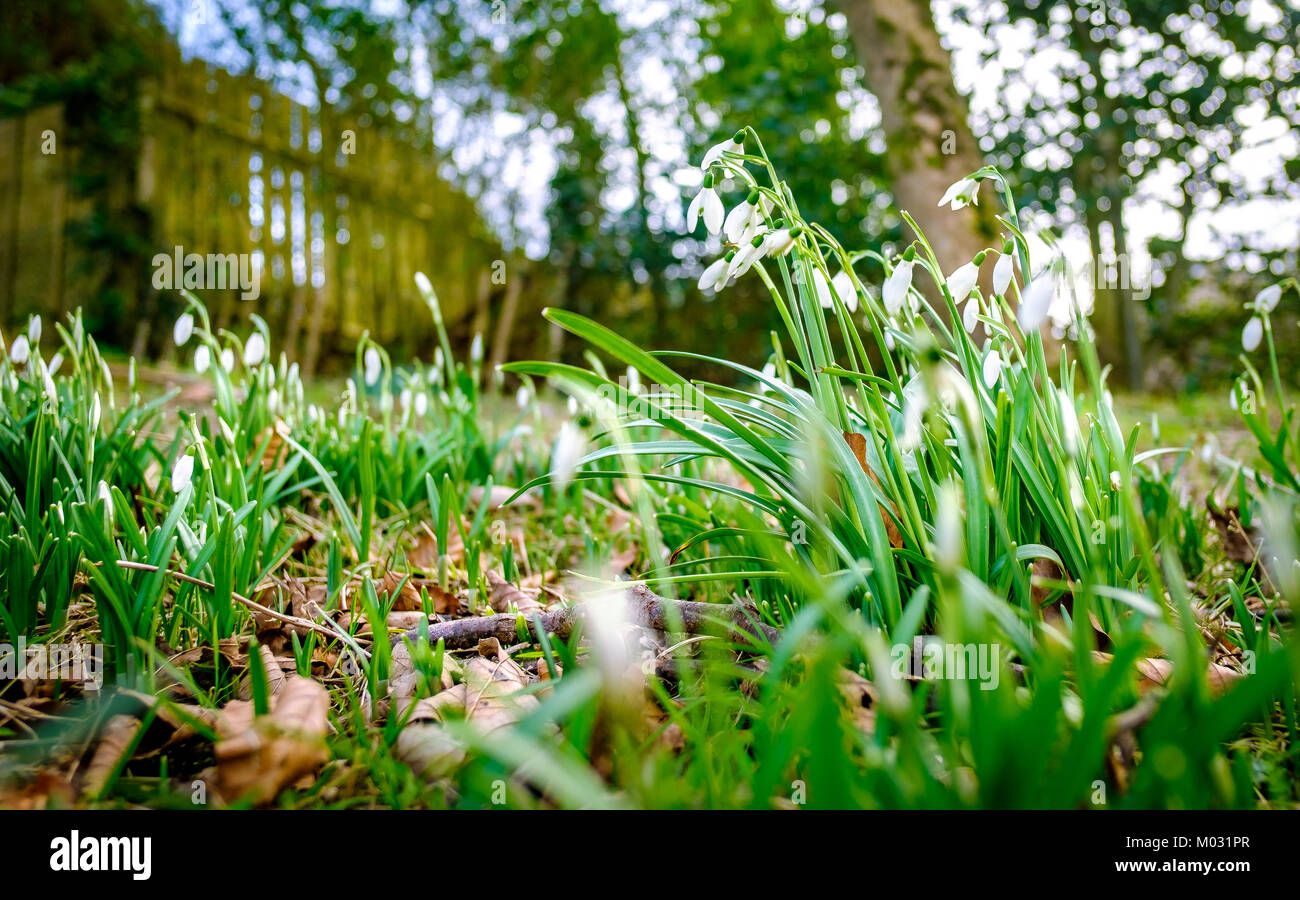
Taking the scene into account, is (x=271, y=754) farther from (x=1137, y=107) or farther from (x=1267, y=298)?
(x=1137, y=107)

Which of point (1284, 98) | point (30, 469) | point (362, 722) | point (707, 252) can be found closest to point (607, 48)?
point (707, 252)

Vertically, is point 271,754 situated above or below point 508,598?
below

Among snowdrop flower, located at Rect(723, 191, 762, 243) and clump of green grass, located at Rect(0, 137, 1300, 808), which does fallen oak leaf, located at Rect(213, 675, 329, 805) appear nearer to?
clump of green grass, located at Rect(0, 137, 1300, 808)

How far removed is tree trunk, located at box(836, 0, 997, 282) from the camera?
13.8 ft

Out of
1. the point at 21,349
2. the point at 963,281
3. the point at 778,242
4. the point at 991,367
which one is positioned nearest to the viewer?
the point at 778,242

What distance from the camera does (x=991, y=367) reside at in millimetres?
1418

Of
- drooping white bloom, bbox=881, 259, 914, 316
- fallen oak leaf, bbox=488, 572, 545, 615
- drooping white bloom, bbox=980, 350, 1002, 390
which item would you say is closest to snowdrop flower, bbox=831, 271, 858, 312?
drooping white bloom, bbox=881, 259, 914, 316

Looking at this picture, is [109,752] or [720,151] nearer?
[109,752]

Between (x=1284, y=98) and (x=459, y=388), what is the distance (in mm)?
6165

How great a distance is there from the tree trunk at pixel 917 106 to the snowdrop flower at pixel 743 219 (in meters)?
3.22

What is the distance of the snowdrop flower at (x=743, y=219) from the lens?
126 centimetres

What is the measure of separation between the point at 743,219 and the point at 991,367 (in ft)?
1.82

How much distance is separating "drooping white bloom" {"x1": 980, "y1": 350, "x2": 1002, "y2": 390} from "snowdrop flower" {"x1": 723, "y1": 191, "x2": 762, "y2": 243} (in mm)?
508

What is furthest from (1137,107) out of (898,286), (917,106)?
(898,286)
